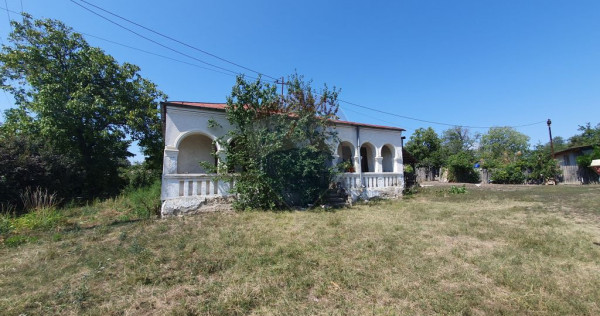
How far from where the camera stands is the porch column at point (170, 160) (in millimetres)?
7477

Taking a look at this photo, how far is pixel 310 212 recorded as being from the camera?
7.96 meters

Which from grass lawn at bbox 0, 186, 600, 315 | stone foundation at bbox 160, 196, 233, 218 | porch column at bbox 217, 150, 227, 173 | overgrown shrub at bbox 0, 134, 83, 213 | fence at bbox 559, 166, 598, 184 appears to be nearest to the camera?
grass lawn at bbox 0, 186, 600, 315

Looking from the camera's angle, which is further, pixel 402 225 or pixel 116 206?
pixel 116 206

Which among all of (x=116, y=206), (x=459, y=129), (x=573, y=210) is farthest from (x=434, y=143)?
(x=116, y=206)

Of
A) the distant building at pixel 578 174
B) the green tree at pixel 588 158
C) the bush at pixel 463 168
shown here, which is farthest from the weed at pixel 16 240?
the distant building at pixel 578 174

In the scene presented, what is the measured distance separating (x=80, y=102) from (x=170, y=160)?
8.85 m

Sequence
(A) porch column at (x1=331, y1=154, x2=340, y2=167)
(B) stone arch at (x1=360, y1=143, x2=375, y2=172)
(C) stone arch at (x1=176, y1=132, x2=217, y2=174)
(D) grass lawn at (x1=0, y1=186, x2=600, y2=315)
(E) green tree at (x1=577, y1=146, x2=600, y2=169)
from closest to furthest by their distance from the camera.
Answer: (D) grass lawn at (x1=0, y1=186, x2=600, y2=315), (C) stone arch at (x1=176, y1=132, x2=217, y2=174), (A) porch column at (x1=331, y1=154, x2=340, y2=167), (B) stone arch at (x1=360, y1=143, x2=375, y2=172), (E) green tree at (x1=577, y1=146, x2=600, y2=169)

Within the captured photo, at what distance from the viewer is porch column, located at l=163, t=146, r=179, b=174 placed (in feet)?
24.5

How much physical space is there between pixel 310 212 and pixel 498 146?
163 ft

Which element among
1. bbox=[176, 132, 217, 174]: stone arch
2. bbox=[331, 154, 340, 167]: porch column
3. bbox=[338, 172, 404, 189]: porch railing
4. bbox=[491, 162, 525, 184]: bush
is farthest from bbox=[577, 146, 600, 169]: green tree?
bbox=[176, 132, 217, 174]: stone arch

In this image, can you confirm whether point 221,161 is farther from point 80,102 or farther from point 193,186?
point 80,102

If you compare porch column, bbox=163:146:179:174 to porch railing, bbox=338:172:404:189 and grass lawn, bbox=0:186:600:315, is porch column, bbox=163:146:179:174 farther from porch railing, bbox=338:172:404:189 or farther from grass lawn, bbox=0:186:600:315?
porch railing, bbox=338:172:404:189

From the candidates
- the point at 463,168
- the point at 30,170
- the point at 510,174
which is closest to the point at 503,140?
the point at 463,168

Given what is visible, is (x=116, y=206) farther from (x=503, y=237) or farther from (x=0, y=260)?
(x=503, y=237)
